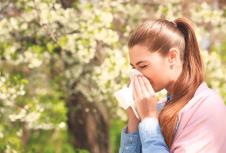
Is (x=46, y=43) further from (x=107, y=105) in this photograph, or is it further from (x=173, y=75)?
(x=173, y=75)

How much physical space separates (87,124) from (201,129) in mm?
4997

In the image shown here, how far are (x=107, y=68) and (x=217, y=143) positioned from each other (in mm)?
3389

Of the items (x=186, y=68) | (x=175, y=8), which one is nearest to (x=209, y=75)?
(x=175, y=8)

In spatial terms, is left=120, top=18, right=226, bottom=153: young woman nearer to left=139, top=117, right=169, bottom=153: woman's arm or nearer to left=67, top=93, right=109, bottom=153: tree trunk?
left=139, top=117, right=169, bottom=153: woman's arm

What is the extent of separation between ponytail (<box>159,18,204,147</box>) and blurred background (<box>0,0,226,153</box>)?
8.63 feet

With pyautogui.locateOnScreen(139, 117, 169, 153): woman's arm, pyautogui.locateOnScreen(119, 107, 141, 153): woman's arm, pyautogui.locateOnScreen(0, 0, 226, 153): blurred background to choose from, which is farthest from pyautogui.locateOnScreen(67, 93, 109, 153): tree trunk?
pyautogui.locateOnScreen(139, 117, 169, 153): woman's arm

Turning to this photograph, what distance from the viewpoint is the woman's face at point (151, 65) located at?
273cm

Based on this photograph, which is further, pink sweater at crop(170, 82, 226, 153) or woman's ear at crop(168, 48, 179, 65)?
woman's ear at crop(168, 48, 179, 65)

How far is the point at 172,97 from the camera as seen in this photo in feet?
9.18

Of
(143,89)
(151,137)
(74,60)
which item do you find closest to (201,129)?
(151,137)

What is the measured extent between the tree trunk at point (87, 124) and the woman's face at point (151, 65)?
444 cm

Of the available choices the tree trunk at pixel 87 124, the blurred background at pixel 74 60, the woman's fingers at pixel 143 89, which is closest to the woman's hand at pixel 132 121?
the woman's fingers at pixel 143 89

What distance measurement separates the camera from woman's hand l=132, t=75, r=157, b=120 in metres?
2.72

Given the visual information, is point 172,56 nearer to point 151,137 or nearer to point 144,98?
point 144,98
